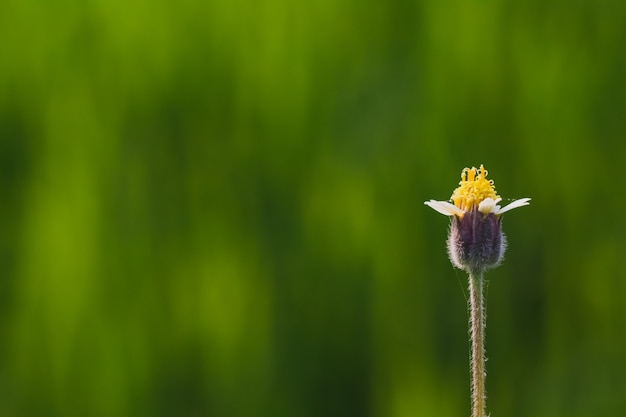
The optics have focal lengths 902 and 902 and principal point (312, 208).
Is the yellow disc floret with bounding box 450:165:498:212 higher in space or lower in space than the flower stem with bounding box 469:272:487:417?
higher

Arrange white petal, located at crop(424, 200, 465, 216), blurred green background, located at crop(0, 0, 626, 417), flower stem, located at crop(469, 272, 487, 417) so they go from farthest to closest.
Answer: blurred green background, located at crop(0, 0, 626, 417) < white petal, located at crop(424, 200, 465, 216) < flower stem, located at crop(469, 272, 487, 417)

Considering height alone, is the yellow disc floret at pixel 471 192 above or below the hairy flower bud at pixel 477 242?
above

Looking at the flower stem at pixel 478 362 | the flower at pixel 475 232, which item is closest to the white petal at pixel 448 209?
the flower at pixel 475 232

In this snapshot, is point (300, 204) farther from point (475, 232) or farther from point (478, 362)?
point (478, 362)

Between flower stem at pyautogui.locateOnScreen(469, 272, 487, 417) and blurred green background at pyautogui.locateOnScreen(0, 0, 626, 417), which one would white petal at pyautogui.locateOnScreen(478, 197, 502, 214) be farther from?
blurred green background at pyautogui.locateOnScreen(0, 0, 626, 417)

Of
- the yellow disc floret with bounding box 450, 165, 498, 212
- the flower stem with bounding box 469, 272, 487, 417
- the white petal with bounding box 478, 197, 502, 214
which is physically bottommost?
the flower stem with bounding box 469, 272, 487, 417

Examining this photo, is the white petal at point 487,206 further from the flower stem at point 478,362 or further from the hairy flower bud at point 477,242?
the flower stem at point 478,362

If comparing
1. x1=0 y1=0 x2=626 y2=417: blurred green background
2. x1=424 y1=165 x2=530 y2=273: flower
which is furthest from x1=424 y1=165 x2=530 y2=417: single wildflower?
x1=0 y1=0 x2=626 y2=417: blurred green background

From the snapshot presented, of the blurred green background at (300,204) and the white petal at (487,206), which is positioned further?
the blurred green background at (300,204)

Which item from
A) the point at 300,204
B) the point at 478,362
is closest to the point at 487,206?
the point at 478,362
